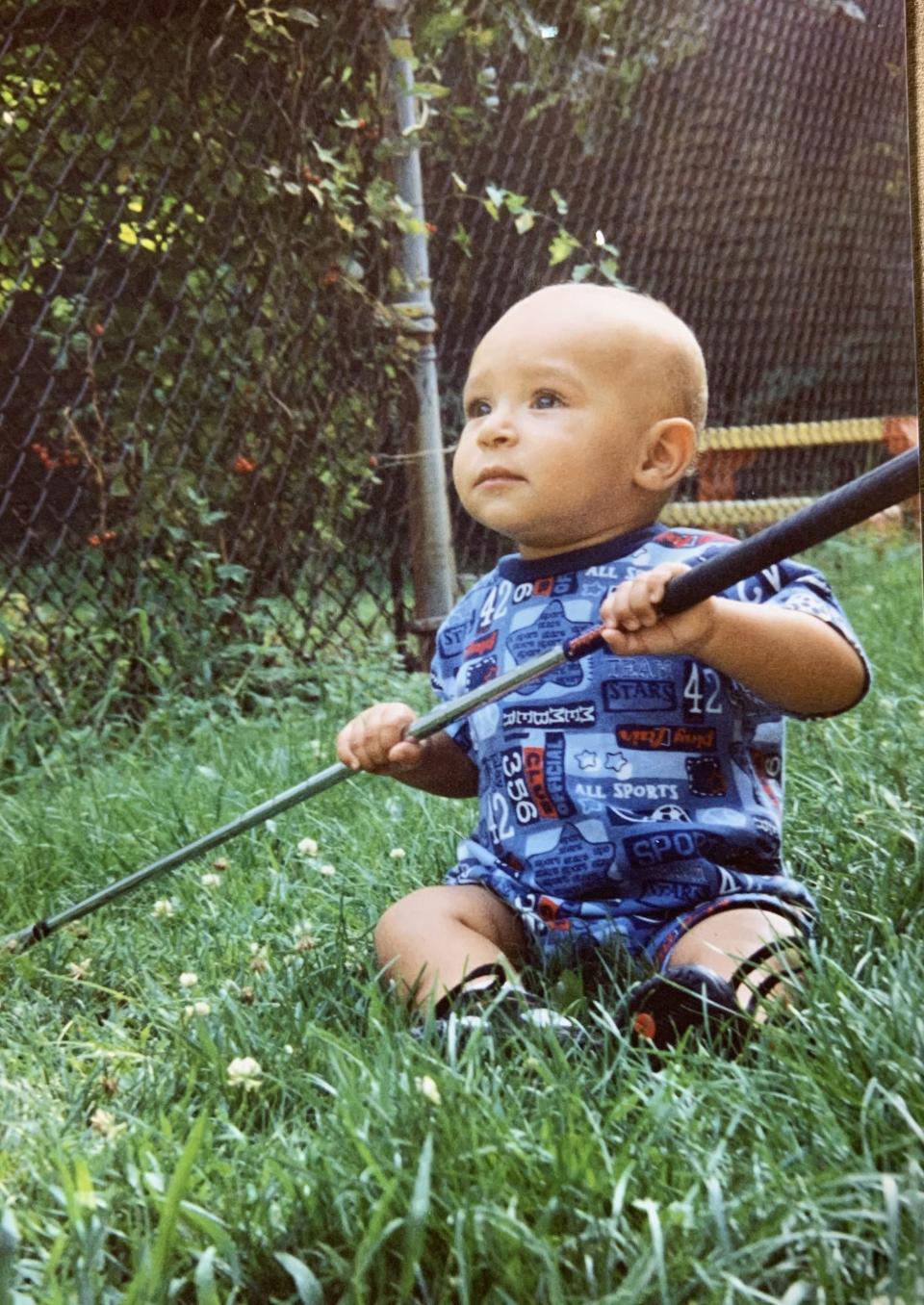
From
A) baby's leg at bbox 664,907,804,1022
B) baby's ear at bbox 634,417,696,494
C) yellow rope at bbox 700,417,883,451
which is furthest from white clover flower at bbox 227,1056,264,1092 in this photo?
yellow rope at bbox 700,417,883,451

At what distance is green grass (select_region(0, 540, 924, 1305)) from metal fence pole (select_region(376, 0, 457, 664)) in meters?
0.87

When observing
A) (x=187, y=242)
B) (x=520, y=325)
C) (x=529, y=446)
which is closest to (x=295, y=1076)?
(x=529, y=446)

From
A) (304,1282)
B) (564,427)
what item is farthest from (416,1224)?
(564,427)

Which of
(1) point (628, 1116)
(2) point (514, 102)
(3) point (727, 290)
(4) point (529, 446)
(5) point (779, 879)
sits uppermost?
(2) point (514, 102)

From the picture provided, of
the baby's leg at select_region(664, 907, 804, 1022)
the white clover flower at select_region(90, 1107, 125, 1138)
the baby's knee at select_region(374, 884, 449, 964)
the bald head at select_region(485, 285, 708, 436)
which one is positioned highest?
the bald head at select_region(485, 285, 708, 436)

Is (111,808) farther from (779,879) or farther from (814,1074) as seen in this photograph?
(814,1074)

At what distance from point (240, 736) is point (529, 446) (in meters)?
0.94

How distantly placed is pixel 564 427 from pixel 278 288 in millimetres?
1336

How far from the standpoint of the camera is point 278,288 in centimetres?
242

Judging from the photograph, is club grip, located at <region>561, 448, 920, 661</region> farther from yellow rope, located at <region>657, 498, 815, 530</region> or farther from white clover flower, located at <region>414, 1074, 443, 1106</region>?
yellow rope, located at <region>657, 498, 815, 530</region>

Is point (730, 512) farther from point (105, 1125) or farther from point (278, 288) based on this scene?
point (105, 1125)

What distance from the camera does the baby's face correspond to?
1.21 metres

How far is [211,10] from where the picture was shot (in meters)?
2.26

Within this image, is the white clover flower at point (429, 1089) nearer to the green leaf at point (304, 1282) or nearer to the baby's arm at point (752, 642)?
the green leaf at point (304, 1282)
